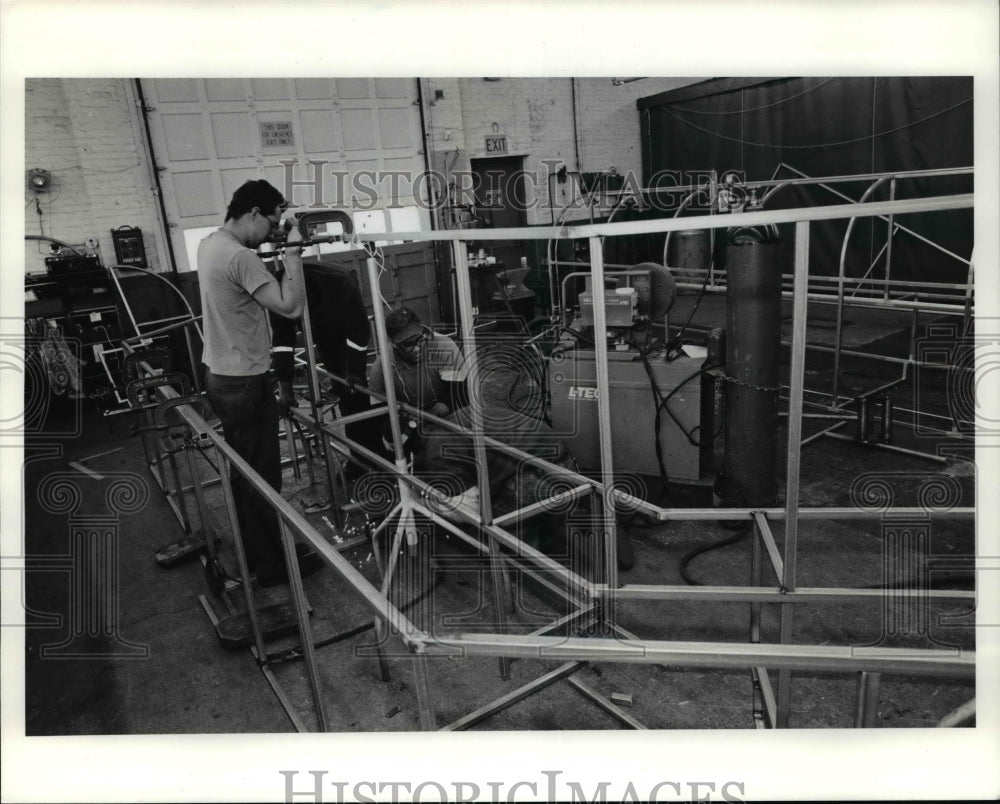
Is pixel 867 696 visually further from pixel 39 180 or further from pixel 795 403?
pixel 39 180

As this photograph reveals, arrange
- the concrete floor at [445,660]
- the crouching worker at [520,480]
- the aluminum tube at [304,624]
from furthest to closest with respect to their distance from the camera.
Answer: the crouching worker at [520,480]
the concrete floor at [445,660]
the aluminum tube at [304,624]

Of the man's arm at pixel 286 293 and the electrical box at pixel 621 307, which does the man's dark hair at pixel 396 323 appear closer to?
the man's arm at pixel 286 293

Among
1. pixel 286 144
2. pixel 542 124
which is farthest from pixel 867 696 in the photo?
pixel 542 124

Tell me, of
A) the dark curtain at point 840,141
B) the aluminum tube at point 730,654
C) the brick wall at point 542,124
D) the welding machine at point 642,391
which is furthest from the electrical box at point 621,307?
the brick wall at point 542,124

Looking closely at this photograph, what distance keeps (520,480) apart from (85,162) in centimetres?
663

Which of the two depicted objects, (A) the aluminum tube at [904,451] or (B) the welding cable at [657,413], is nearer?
(B) the welding cable at [657,413]

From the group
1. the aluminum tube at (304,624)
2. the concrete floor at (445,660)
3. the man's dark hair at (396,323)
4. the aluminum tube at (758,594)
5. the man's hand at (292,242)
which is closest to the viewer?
the aluminum tube at (758,594)

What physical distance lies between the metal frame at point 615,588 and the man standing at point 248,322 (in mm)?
247

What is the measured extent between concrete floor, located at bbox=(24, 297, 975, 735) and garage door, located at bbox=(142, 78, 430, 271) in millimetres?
4873

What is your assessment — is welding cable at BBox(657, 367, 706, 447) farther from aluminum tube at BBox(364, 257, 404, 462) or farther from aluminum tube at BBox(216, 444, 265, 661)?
aluminum tube at BBox(216, 444, 265, 661)

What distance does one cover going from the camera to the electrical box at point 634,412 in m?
3.91

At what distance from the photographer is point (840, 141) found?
874cm

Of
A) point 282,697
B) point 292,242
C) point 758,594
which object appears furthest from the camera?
point 292,242

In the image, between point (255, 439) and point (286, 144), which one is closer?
point (255, 439)
